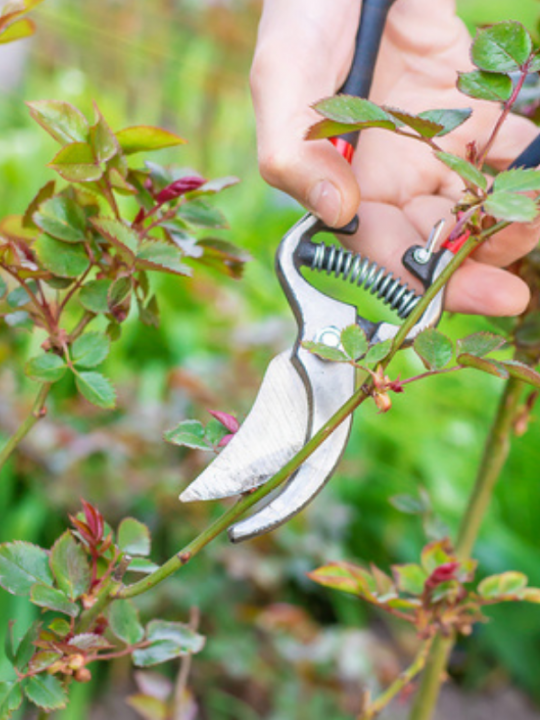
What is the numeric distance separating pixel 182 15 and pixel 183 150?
1816 mm

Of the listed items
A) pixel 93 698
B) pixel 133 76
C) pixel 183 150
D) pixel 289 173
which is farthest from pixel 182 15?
pixel 289 173

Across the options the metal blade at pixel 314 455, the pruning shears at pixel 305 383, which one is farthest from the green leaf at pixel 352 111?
the metal blade at pixel 314 455

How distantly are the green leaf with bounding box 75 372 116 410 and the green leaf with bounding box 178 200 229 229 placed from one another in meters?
0.16

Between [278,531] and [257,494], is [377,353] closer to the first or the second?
[257,494]

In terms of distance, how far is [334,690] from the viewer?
5.26ft

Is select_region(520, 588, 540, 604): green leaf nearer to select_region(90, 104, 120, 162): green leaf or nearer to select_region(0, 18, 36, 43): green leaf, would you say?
select_region(90, 104, 120, 162): green leaf

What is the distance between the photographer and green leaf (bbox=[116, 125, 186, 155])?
73cm

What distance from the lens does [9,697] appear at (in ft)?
2.02

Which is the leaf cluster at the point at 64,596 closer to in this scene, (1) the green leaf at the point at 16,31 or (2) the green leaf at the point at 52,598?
(2) the green leaf at the point at 52,598

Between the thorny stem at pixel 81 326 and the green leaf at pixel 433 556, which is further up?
the thorny stem at pixel 81 326

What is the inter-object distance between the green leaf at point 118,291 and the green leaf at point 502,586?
441 mm

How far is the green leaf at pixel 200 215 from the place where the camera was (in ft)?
2.46

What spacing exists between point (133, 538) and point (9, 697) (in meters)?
0.14

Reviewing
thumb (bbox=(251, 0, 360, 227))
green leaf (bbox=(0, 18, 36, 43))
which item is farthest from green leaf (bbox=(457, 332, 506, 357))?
green leaf (bbox=(0, 18, 36, 43))
